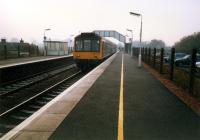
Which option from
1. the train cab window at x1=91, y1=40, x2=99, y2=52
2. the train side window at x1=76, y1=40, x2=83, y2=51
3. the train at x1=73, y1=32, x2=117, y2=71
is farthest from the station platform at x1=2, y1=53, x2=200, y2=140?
the train side window at x1=76, y1=40, x2=83, y2=51

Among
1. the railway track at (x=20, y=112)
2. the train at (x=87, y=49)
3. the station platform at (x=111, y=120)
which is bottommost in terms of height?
the railway track at (x=20, y=112)

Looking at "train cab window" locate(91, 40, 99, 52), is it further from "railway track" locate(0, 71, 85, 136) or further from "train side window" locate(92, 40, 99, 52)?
"railway track" locate(0, 71, 85, 136)

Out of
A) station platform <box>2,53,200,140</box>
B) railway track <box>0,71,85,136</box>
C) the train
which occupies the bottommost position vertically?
railway track <box>0,71,85,136</box>

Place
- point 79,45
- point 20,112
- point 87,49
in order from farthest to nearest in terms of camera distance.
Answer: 1. point 79,45
2. point 87,49
3. point 20,112

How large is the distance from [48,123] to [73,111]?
1.34 metres

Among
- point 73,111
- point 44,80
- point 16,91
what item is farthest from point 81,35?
point 73,111

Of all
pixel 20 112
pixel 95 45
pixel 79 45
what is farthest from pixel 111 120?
pixel 79 45

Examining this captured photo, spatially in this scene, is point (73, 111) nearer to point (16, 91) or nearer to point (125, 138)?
point (125, 138)

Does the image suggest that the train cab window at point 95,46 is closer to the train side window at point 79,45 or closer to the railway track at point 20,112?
the train side window at point 79,45

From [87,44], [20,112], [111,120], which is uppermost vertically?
[87,44]

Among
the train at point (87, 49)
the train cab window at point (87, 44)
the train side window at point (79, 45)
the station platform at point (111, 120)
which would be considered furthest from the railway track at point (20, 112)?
the train side window at point (79, 45)

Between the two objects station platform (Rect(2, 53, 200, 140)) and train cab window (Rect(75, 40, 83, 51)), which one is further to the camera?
train cab window (Rect(75, 40, 83, 51))

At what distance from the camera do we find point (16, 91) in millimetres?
15055

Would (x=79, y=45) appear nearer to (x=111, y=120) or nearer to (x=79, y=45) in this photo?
(x=79, y=45)
